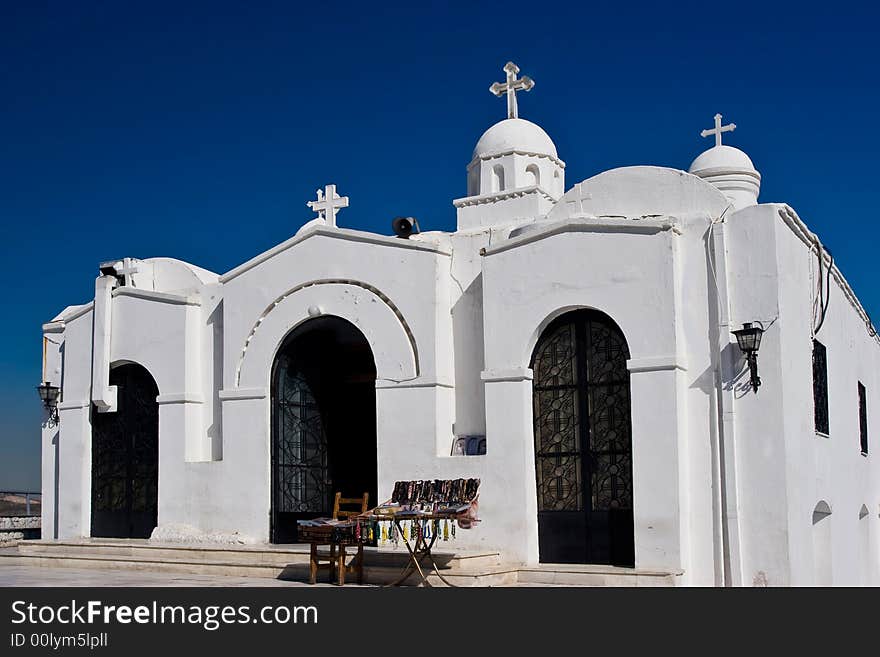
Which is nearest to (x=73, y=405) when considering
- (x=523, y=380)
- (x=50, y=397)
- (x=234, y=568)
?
(x=50, y=397)

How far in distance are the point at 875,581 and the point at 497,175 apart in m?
8.79

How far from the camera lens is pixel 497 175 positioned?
1734cm

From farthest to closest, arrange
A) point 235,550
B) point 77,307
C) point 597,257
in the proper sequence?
point 77,307
point 235,550
point 597,257

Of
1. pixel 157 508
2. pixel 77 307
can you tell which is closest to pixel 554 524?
pixel 157 508

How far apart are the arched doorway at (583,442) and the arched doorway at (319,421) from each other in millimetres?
3304

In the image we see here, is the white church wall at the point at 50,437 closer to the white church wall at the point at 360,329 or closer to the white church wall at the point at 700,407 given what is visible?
the white church wall at the point at 360,329

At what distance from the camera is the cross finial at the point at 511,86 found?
58.2 feet

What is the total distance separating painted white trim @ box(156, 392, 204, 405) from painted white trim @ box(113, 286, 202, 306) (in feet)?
4.61

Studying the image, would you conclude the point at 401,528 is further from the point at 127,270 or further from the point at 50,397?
the point at 50,397

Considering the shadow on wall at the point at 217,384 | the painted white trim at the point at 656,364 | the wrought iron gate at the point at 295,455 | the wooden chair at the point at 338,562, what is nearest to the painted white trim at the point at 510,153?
the wrought iron gate at the point at 295,455

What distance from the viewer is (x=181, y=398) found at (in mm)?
16406

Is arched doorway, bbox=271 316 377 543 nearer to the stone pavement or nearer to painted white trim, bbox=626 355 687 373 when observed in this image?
the stone pavement

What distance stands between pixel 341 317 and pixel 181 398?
306cm
